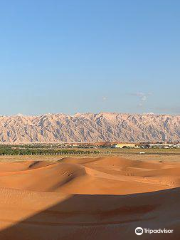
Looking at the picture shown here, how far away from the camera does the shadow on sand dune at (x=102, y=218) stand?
11.0 meters

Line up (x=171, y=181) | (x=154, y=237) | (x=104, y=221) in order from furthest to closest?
1. (x=171, y=181)
2. (x=104, y=221)
3. (x=154, y=237)

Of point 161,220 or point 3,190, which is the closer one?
point 161,220

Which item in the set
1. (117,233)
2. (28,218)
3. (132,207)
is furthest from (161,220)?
(28,218)

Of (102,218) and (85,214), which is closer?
(102,218)

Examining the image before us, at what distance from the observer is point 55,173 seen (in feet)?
86.3

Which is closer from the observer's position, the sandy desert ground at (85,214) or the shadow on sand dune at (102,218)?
the shadow on sand dune at (102,218)

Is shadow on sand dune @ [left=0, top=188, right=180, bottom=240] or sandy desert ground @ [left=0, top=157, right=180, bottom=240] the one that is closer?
shadow on sand dune @ [left=0, top=188, right=180, bottom=240]

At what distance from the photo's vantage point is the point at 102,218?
1340 cm

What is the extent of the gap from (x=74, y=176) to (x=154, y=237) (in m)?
14.8

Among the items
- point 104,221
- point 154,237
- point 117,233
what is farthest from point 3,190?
point 154,237

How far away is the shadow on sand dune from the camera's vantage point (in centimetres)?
1098

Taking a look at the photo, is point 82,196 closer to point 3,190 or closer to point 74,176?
point 3,190

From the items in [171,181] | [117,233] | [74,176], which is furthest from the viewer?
[171,181]

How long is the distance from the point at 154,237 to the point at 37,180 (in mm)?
16330
